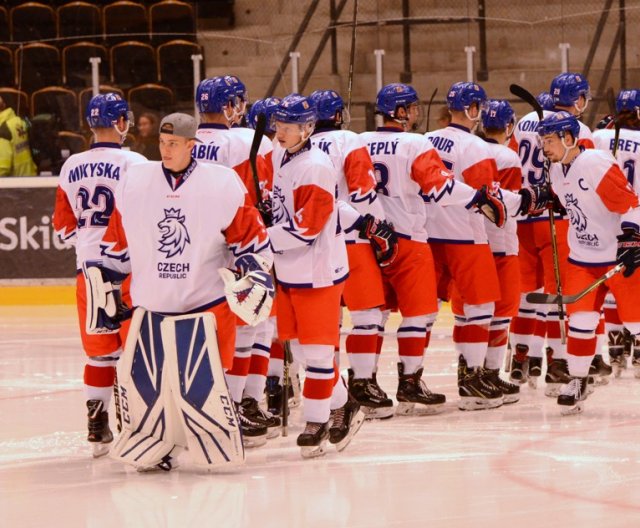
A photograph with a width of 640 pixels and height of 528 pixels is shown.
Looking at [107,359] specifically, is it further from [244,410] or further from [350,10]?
[350,10]

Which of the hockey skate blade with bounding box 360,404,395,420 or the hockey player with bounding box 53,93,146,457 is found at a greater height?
the hockey player with bounding box 53,93,146,457

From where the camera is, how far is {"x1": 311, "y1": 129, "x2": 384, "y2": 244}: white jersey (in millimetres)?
5523

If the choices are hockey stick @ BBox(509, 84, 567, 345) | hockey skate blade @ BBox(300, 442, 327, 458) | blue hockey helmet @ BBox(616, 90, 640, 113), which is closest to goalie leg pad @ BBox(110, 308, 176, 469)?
hockey skate blade @ BBox(300, 442, 327, 458)

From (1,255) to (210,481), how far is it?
609cm

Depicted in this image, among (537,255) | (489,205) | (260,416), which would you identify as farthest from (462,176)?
(260,416)

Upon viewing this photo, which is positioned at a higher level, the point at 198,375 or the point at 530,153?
the point at 530,153

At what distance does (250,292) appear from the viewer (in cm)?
431

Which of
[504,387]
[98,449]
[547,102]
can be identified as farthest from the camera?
[547,102]

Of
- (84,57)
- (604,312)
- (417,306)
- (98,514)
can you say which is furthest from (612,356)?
(84,57)

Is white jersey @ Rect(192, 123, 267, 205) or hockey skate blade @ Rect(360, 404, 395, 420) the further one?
hockey skate blade @ Rect(360, 404, 395, 420)

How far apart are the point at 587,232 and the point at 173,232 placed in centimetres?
201

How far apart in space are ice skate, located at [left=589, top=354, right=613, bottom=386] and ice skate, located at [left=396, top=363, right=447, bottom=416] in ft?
3.46

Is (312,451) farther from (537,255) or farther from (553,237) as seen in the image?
(537,255)

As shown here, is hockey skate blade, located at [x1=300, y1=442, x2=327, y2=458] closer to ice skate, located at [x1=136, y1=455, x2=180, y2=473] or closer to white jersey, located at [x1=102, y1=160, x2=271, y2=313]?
ice skate, located at [x1=136, y1=455, x2=180, y2=473]
